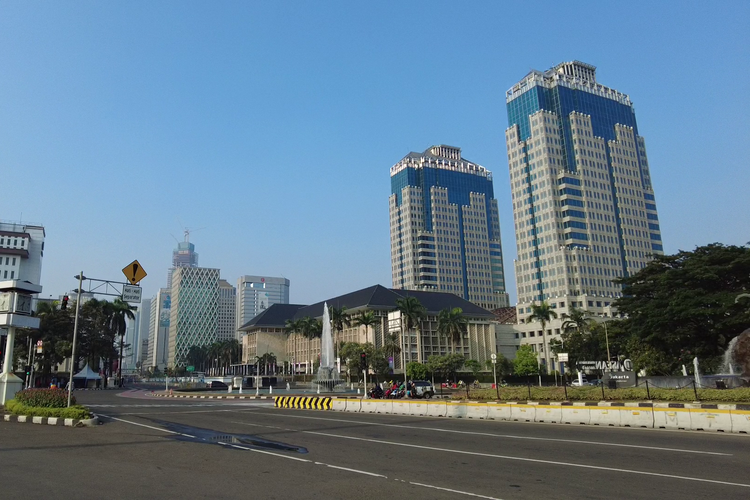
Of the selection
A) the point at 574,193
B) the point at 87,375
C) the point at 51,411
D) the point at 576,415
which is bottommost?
the point at 576,415

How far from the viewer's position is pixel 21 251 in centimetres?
12862

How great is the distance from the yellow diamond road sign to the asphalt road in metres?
7.53

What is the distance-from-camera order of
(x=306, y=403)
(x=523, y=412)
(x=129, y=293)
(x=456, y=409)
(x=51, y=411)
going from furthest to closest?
(x=306, y=403) → (x=456, y=409) → (x=129, y=293) → (x=523, y=412) → (x=51, y=411)

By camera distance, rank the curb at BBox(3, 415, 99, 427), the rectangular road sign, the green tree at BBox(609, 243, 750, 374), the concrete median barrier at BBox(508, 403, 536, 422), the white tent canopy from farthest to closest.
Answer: the white tent canopy → the green tree at BBox(609, 243, 750, 374) → the rectangular road sign → the concrete median barrier at BBox(508, 403, 536, 422) → the curb at BBox(3, 415, 99, 427)

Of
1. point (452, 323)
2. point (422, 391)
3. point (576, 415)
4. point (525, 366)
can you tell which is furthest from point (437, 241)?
point (576, 415)

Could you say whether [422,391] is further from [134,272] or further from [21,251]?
[21,251]

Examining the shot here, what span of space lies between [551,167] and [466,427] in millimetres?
123051

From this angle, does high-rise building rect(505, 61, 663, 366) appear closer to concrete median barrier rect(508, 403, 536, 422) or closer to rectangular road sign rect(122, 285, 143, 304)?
concrete median barrier rect(508, 403, 536, 422)

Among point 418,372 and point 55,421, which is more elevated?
point 418,372

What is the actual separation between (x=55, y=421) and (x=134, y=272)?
721 cm

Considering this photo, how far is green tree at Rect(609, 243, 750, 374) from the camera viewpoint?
45.9m

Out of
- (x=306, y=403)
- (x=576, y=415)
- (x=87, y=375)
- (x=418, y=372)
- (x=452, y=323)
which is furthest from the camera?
(x=452, y=323)

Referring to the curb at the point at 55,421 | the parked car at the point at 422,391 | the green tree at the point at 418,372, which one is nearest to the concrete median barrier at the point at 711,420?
the curb at the point at 55,421

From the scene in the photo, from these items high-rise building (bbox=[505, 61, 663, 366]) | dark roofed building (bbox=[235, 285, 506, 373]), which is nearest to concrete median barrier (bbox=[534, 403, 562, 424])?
dark roofed building (bbox=[235, 285, 506, 373])
